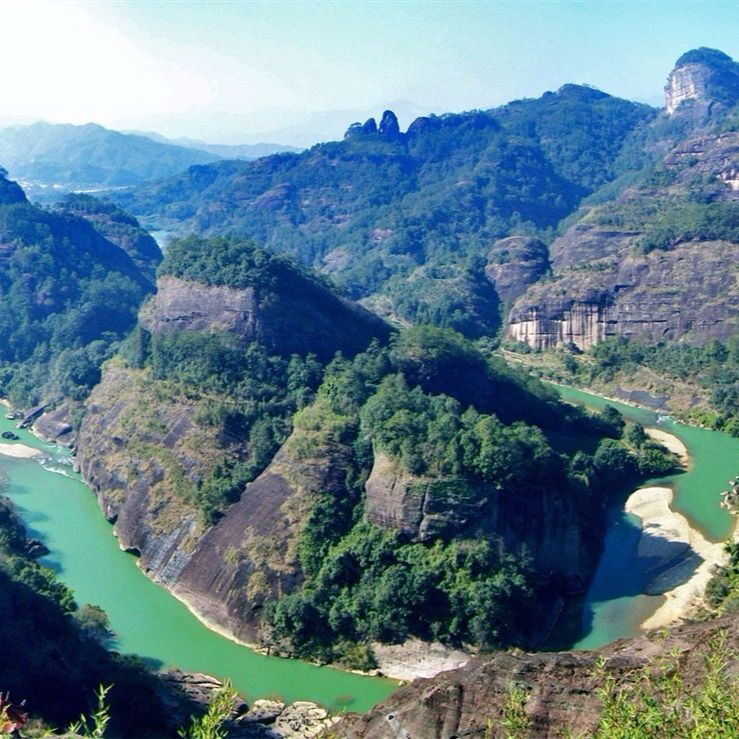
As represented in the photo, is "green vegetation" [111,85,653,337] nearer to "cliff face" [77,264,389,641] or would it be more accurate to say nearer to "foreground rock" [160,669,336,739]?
"cliff face" [77,264,389,641]

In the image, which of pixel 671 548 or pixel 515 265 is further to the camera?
pixel 515 265

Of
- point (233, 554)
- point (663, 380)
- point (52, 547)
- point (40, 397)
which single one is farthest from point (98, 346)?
point (663, 380)

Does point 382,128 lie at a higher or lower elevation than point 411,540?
higher

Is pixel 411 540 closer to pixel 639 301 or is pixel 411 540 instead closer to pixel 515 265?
pixel 639 301

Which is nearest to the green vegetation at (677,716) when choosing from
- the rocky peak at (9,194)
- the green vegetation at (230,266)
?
the green vegetation at (230,266)

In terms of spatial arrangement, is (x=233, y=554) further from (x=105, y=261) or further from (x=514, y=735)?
(x=105, y=261)

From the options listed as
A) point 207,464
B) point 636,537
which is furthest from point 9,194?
point 636,537

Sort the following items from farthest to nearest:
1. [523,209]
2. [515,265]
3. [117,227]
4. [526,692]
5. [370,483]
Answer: [523,209] < [117,227] < [515,265] < [370,483] < [526,692]
